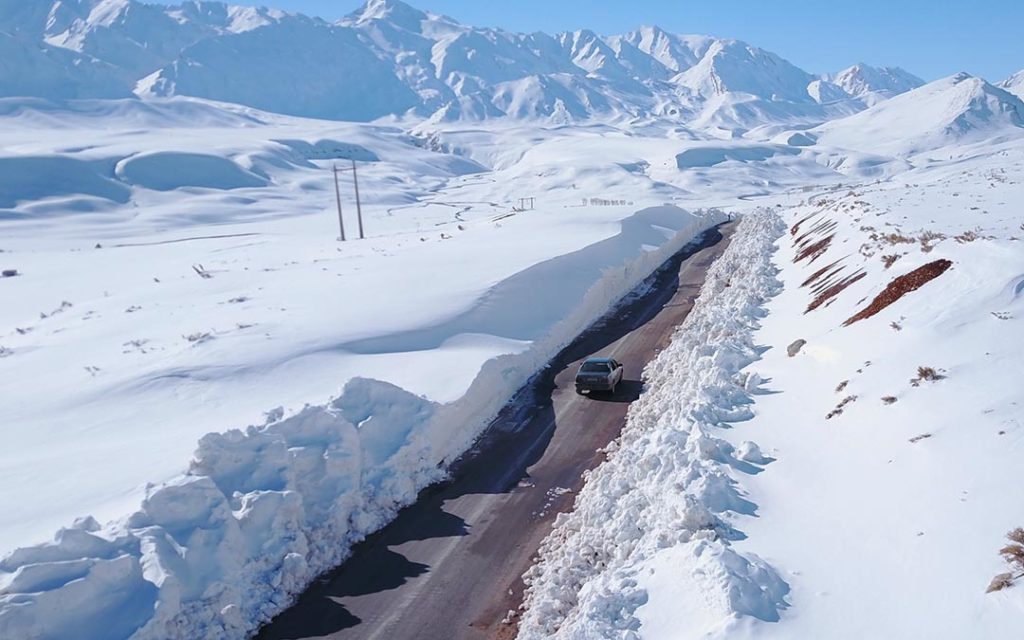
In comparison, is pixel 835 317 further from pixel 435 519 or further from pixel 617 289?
pixel 617 289

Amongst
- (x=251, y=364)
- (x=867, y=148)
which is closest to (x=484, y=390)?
(x=251, y=364)

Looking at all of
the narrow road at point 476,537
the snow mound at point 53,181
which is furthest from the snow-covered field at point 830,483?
the snow mound at point 53,181

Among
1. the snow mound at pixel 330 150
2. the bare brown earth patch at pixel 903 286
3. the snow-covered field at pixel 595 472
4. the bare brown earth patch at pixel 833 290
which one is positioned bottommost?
the snow-covered field at pixel 595 472

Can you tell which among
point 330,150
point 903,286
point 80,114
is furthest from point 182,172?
point 903,286

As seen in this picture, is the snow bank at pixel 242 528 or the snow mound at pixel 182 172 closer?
A: the snow bank at pixel 242 528

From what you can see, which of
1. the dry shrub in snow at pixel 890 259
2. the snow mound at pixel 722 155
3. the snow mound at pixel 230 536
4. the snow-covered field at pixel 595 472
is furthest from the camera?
the snow mound at pixel 722 155

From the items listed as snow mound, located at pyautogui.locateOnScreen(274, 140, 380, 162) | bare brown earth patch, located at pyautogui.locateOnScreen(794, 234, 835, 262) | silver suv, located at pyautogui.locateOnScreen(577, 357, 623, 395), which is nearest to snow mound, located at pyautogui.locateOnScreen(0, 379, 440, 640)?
silver suv, located at pyautogui.locateOnScreen(577, 357, 623, 395)

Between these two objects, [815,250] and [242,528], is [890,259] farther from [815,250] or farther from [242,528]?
[242,528]

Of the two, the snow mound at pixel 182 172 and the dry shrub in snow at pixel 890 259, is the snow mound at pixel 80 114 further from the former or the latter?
the dry shrub in snow at pixel 890 259
